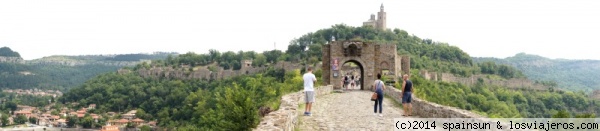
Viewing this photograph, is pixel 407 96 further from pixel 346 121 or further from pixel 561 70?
pixel 561 70

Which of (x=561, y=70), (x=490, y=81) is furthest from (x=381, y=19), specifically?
(x=561, y=70)

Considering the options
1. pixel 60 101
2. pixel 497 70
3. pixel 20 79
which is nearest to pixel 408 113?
pixel 497 70

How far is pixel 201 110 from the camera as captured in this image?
5141 cm

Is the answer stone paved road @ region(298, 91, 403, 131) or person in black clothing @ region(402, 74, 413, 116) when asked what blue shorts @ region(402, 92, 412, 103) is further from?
stone paved road @ region(298, 91, 403, 131)

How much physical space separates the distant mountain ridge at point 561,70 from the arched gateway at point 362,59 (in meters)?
123

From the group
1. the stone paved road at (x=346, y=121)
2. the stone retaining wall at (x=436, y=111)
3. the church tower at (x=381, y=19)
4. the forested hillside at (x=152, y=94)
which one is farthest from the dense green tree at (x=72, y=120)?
the stone retaining wall at (x=436, y=111)

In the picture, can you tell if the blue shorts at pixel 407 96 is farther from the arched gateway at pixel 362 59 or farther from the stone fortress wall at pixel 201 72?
the stone fortress wall at pixel 201 72

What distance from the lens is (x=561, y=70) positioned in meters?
176

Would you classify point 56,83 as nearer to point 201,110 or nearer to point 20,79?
point 20,79

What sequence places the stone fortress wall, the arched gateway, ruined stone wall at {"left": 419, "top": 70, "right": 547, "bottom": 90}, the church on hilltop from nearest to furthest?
the arched gateway, ruined stone wall at {"left": 419, "top": 70, "right": 547, "bottom": 90}, the stone fortress wall, the church on hilltop

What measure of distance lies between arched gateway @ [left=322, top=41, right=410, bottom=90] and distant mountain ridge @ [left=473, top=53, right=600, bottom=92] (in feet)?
403

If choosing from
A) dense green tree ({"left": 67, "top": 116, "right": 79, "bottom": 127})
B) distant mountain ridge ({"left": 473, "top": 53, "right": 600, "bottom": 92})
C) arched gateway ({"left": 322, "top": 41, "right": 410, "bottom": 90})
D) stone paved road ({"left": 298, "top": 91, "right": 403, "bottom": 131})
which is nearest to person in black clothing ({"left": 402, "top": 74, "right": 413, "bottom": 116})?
stone paved road ({"left": 298, "top": 91, "right": 403, "bottom": 131})

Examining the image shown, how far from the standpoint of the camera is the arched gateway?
28.9m

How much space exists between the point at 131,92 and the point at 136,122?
52.1 feet
